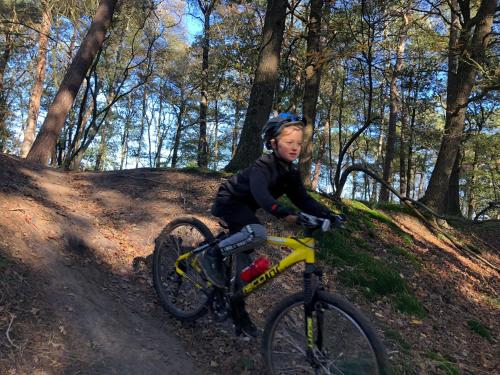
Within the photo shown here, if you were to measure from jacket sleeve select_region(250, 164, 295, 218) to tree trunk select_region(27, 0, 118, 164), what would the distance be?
8.96 metres

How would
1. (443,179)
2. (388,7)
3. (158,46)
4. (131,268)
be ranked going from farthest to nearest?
(158,46) < (443,179) < (388,7) < (131,268)

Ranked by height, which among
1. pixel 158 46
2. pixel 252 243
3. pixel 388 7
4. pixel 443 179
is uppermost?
pixel 158 46

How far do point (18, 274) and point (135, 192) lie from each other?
3.79m

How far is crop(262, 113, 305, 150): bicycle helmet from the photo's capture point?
380cm

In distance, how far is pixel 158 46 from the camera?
78.1 feet

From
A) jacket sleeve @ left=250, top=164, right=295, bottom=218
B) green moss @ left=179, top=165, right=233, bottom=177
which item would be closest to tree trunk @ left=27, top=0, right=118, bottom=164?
green moss @ left=179, top=165, right=233, bottom=177

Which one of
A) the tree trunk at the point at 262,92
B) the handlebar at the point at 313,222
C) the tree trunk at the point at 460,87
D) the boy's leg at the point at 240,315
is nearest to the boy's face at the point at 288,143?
the handlebar at the point at 313,222

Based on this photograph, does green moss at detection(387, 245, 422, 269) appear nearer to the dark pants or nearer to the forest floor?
the forest floor

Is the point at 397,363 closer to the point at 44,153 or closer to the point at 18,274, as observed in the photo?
the point at 18,274

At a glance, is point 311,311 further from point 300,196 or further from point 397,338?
point 397,338

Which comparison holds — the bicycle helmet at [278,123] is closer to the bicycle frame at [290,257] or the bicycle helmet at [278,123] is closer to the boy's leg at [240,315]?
the bicycle frame at [290,257]

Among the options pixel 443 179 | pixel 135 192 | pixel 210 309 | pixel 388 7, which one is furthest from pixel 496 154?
pixel 210 309

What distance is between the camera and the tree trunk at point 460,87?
37.9 ft

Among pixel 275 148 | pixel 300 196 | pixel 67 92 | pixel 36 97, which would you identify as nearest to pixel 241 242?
pixel 300 196
